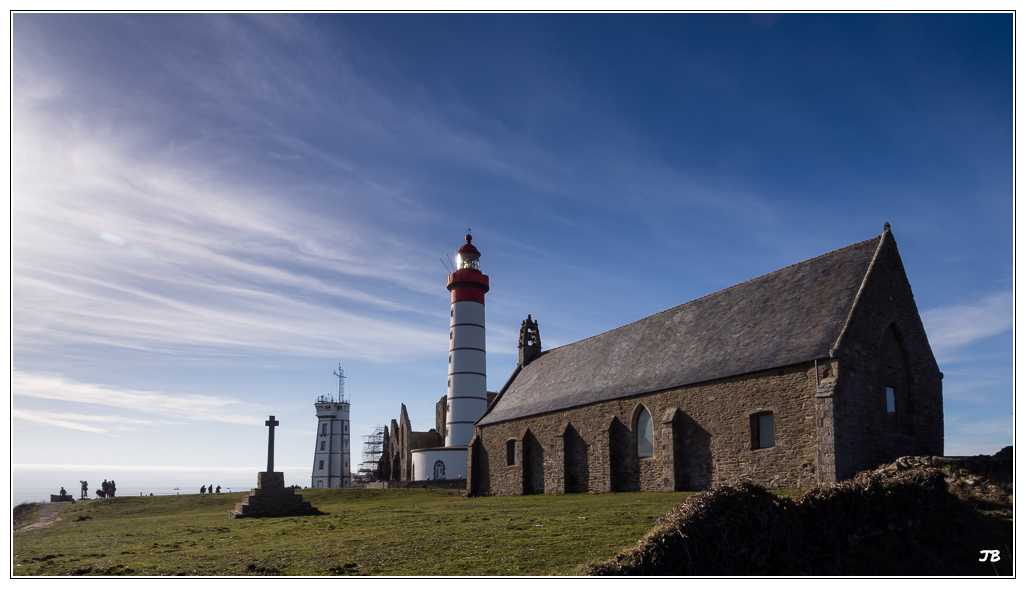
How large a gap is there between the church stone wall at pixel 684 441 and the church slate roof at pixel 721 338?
538 mm

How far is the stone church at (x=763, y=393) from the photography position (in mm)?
20922

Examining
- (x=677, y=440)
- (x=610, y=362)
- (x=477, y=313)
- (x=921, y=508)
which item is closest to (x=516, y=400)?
(x=610, y=362)

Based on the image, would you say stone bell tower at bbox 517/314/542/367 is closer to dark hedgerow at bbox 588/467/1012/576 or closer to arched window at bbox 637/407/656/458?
arched window at bbox 637/407/656/458

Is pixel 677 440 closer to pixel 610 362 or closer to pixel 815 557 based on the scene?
pixel 610 362

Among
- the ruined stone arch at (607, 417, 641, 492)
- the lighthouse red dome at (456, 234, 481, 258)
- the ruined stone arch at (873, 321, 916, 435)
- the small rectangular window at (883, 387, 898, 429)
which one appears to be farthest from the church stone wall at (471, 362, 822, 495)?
the lighthouse red dome at (456, 234, 481, 258)

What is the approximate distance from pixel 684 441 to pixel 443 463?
26.6m

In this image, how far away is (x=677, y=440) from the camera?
25078 mm

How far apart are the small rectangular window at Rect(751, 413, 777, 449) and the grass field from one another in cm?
344

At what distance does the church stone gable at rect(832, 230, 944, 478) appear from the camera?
67.2ft

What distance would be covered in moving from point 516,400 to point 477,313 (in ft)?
38.7

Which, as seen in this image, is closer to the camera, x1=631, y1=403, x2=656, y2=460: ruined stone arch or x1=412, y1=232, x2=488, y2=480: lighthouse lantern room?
x1=631, y1=403, x2=656, y2=460: ruined stone arch

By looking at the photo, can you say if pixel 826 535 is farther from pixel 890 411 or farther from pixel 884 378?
pixel 890 411

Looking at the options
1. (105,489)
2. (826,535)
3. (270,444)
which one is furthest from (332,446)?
(826,535)

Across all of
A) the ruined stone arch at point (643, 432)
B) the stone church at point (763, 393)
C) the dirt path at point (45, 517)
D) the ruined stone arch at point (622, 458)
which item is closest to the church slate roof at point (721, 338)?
the stone church at point (763, 393)
